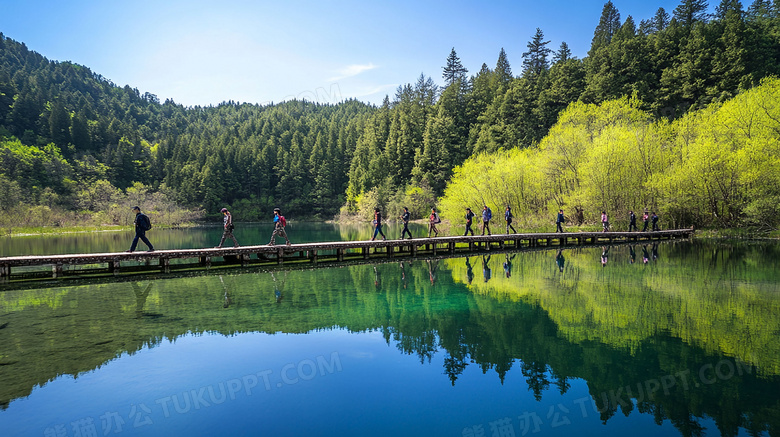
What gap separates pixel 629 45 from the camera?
71625 mm

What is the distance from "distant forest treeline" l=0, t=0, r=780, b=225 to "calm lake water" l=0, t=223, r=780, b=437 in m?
39.9

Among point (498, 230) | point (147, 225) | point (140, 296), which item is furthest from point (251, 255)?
point (498, 230)

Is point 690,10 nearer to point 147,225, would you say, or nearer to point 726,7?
point 726,7

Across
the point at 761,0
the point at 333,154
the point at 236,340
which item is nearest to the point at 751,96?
the point at 236,340

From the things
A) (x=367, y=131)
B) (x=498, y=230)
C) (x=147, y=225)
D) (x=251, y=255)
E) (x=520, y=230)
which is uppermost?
(x=367, y=131)

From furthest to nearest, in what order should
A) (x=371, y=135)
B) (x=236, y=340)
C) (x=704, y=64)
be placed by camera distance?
(x=371, y=135)
(x=704, y=64)
(x=236, y=340)

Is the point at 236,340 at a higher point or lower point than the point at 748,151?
lower

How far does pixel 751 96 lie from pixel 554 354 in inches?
1385

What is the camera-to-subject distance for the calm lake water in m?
6.61

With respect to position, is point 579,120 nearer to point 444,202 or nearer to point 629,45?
point 444,202

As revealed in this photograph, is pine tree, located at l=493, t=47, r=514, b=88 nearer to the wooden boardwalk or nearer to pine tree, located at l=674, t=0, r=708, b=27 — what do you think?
pine tree, located at l=674, t=0, r=708, b=27

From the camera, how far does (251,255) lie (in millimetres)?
25625

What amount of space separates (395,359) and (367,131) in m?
108

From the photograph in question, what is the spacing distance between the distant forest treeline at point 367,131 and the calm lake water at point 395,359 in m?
39.9
